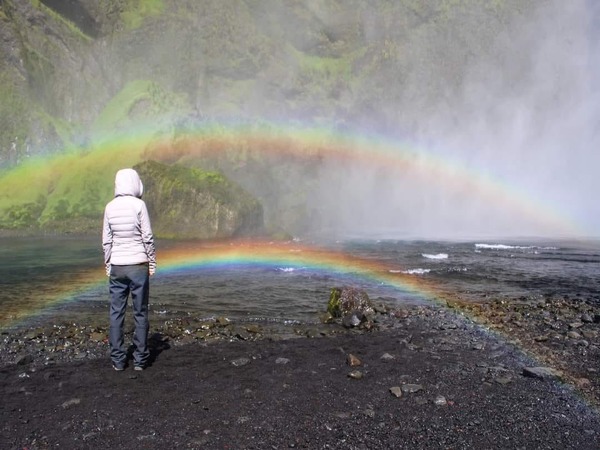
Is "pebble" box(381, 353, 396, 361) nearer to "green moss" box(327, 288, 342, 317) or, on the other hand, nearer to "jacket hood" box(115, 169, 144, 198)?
"green moss" box(327, 288, 342, 317)

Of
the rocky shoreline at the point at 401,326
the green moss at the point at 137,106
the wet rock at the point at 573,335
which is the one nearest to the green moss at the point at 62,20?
the green moss at the point at 137,106

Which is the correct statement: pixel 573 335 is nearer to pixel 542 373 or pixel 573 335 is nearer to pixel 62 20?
pixel 542 373

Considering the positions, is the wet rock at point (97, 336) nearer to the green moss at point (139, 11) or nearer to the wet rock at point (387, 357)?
the wet rock at point (387, 357)

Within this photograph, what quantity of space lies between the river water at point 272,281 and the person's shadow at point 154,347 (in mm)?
3567

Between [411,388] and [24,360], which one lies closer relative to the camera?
[411,388]

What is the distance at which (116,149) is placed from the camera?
107 metres

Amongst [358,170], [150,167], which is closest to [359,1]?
[358,170]

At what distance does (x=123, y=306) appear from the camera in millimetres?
9484

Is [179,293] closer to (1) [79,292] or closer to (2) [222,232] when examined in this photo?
(1) [79,292]

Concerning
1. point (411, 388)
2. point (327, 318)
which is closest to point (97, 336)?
point (327, 318)

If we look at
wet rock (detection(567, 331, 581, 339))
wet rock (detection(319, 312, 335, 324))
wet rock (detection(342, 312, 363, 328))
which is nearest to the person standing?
wet rock (detection(342, 312, 363, 328))

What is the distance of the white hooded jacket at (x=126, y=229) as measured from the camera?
9039mm

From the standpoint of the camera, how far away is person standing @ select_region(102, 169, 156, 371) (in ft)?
29.8

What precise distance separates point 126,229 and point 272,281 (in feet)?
50.6
